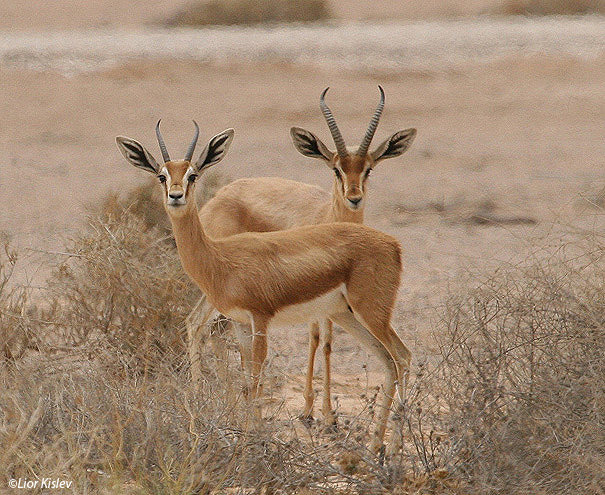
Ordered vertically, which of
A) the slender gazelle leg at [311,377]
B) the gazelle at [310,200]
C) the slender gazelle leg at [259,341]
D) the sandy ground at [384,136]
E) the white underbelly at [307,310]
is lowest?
the sandy ground at [384,136]

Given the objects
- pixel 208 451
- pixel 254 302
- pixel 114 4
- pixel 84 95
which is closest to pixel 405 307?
pixel 254 302

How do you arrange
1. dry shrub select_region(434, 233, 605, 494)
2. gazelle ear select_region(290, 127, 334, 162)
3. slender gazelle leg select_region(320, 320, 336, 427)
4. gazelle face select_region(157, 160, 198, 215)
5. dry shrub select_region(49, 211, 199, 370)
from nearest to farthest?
1. dry shrub select_region(434, 233, 605, 494)
2. gazelle face select_region(157, 160, 198, 215)
3. dry shrub select_region(49, 211, 199, 370)
4. slender gazelle leg select_region(320, 320, 336, 427)
5. gazelle ear select_region(290, 127, 334, 162)

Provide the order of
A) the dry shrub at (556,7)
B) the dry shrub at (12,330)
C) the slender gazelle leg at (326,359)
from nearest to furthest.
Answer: the dry shrub at (12,330)
the slender gazelle leg at (326,359)
the dry shrub at (556,7)

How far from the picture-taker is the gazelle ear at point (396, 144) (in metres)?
7.83

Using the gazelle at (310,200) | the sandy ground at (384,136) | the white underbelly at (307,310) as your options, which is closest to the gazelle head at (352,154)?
the gazelle at (310,200)

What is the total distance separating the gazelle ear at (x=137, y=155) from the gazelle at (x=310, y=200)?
42.6 inches

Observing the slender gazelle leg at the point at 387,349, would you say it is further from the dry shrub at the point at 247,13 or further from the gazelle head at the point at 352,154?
the dry shrub at the point at 247,13

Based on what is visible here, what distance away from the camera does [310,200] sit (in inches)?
323

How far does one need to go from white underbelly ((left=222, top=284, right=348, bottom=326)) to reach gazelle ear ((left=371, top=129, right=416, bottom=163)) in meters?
1.61

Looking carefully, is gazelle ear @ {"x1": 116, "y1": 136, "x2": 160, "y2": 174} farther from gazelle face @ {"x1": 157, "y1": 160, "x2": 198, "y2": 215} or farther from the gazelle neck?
the gazelle neck

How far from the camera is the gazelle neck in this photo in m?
6.41

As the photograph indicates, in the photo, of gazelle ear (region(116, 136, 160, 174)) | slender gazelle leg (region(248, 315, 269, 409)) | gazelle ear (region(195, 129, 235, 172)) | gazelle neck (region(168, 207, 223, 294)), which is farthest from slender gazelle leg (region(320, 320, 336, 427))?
gazelle ear (region(116, 136, 160, 174))

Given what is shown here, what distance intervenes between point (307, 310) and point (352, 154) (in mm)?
1568

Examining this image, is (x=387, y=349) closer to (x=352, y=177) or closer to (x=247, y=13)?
(x=352, y=177)
